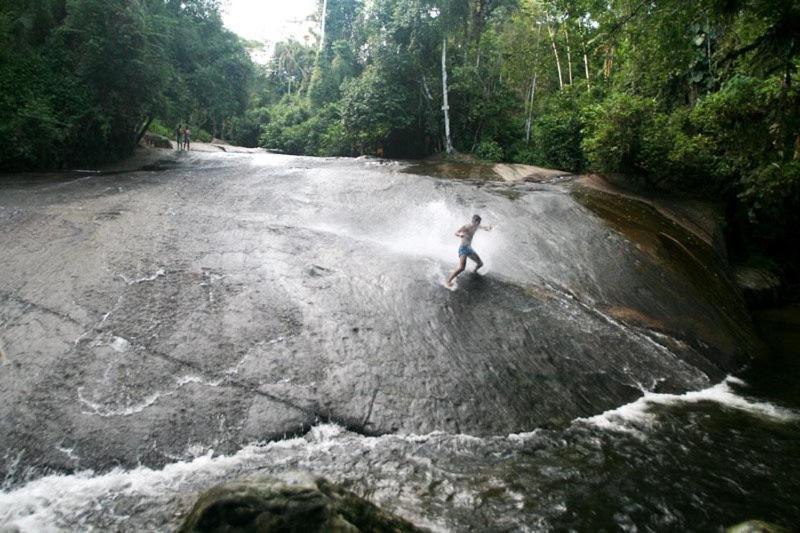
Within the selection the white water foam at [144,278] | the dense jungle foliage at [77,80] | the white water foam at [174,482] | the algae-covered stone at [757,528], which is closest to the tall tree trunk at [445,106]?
the dense jungle foliage at [77,80]

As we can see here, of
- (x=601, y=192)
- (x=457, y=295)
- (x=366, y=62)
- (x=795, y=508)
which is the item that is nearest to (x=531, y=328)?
(x=457, y=295)

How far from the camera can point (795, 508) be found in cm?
445

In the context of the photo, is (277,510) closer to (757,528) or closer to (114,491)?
(114,491)

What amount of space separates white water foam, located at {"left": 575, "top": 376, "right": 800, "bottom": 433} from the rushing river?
4 cm

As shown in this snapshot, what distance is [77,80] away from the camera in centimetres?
1727

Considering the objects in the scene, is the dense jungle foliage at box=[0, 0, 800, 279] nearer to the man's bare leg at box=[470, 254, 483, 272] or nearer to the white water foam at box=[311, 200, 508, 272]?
the white water foam at box=[311, 200, 508, 272]

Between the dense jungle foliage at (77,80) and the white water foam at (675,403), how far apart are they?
18.5 m

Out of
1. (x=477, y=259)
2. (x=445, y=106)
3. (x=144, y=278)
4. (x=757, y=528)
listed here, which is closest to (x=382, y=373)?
(x=477, y=259)

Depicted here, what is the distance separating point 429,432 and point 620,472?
208cm

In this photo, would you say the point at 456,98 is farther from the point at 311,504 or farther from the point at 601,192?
the point at 311,504

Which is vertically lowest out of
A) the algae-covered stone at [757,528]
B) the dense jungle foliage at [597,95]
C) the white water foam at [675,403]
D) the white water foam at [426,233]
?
the white water foam at [675,403]

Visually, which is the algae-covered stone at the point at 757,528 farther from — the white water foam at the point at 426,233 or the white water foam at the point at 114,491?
the white water foam at the point at 426,233

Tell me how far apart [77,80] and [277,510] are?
20.1 metres

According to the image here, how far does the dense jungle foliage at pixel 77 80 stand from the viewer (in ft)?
50.2
